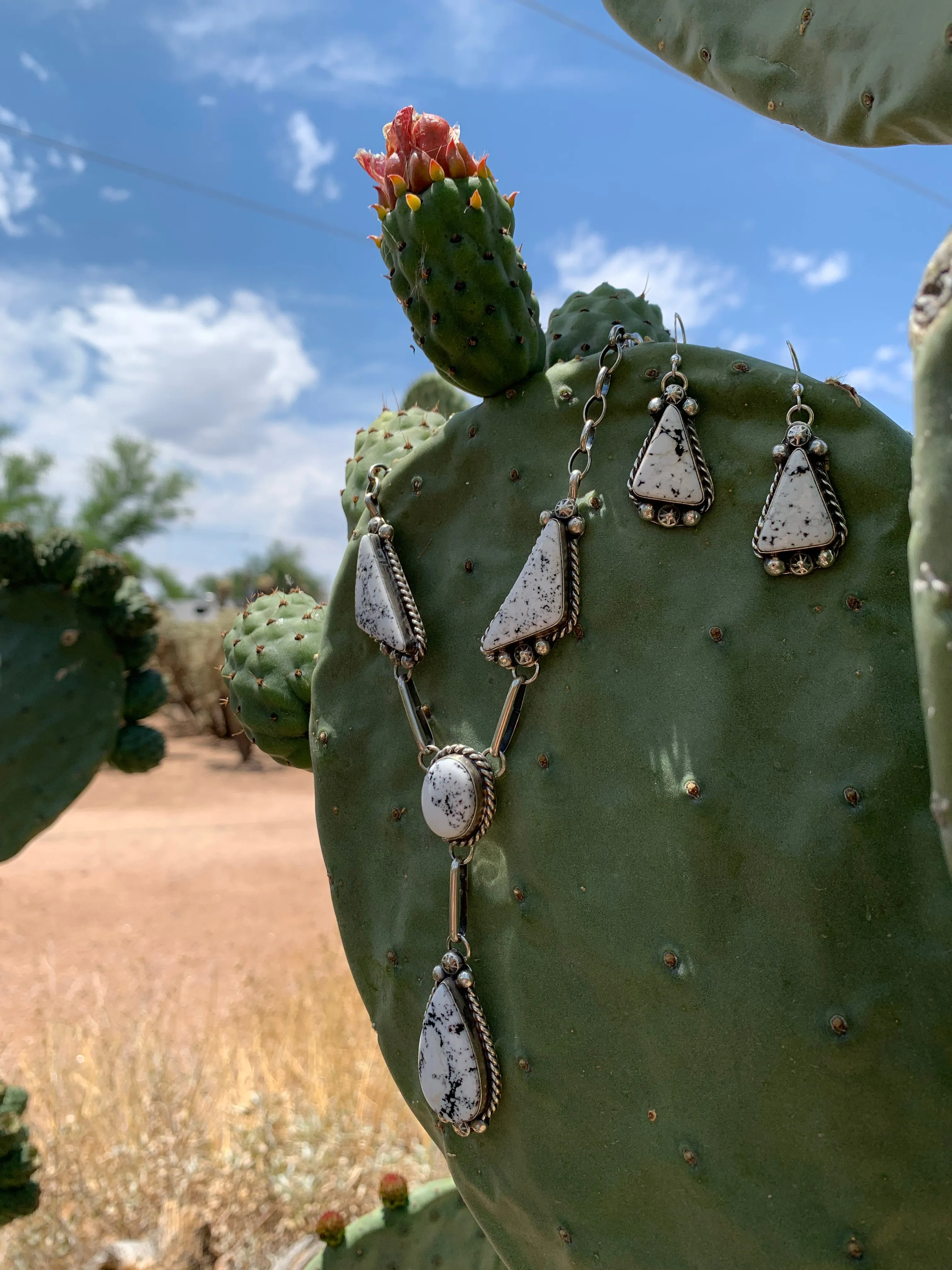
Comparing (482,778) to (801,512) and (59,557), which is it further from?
(59,557)

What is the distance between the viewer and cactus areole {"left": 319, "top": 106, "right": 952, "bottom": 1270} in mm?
808

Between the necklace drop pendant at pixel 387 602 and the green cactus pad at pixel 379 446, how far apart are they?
21 cm

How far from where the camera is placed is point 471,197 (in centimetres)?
109

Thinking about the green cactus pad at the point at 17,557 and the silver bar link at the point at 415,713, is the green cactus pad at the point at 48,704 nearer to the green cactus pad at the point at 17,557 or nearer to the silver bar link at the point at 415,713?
the green cactus pad at the point at 17,557

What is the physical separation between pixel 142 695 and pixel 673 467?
2.41 meters

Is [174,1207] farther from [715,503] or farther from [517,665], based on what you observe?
[715,503]

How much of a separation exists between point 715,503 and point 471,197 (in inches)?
17.4

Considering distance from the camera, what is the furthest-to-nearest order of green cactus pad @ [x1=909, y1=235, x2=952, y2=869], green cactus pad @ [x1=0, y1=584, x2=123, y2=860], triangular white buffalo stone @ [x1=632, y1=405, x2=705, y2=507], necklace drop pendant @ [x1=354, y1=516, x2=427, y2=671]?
green cactus pad @ [x1=0, y1=584, x2=123, y2=860] → necklace drop pendant @ [x1=354, y1=516, x2=427, y2=671] → triangular white buffalo stone @ [x1=632, y1=405, x2=705, y2=507] → green cactus pad @ [x1=909, y1=235, x2=952, y2=869]

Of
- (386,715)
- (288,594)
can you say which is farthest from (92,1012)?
(386,715)

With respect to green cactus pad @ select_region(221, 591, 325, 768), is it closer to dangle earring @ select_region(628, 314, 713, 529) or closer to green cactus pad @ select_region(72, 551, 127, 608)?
dangle earring @ select_region(628, 314, 713, 529)

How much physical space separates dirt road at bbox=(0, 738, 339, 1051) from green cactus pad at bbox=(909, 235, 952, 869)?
14.9ft

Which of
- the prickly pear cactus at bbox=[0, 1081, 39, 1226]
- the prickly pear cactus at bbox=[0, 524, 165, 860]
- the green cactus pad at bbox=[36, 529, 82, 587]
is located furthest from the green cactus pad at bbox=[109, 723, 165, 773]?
the prickly pear cactus at bbox=[0, 1081, 39, 1226]

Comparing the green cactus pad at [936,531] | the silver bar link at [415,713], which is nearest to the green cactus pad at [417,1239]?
the silver bar link at [415,713]

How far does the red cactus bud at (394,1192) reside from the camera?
1.75 metres
